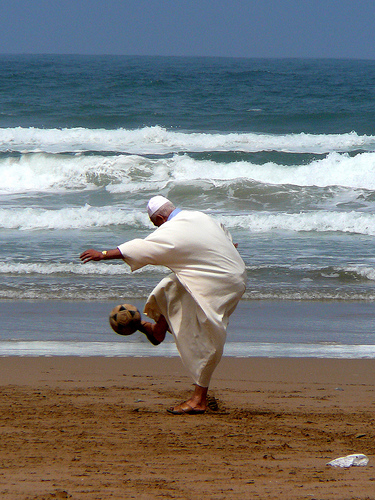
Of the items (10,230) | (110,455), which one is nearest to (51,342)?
(110,455)

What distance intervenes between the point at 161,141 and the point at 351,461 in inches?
788

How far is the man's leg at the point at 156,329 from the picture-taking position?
4383mm

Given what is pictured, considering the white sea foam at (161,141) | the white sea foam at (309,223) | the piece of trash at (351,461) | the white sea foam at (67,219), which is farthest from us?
the white sea foam at (161,141)

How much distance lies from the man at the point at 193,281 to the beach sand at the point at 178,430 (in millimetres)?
373

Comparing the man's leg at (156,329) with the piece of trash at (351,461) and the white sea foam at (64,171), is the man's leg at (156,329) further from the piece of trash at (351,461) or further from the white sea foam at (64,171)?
the white sea foam at (64,171)

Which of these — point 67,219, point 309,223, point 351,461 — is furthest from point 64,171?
point 351,461

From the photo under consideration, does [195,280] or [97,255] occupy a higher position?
[97,255]

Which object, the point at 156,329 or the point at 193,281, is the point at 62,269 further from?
the point at 193,281

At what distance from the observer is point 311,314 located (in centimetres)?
726

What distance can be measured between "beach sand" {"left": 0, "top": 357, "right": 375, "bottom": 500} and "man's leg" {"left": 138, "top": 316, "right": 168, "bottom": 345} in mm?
437

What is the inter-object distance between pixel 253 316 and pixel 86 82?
32564 mm

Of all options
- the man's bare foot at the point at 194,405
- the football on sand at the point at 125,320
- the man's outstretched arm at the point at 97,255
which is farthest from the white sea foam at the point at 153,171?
the man's outstretched arm at the point at 97,255

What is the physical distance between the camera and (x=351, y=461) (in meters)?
3.29

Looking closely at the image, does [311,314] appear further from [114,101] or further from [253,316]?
[114,101]
